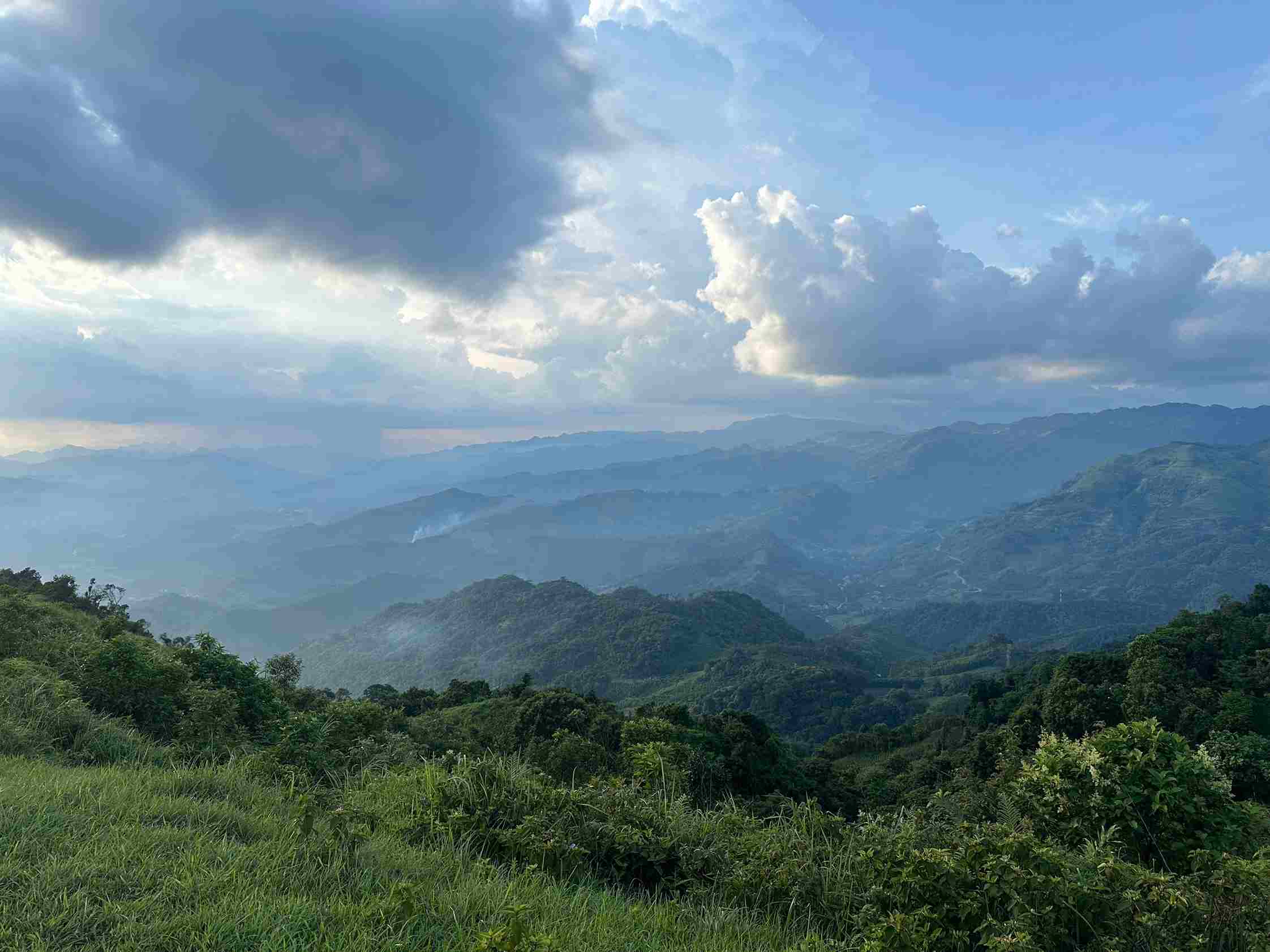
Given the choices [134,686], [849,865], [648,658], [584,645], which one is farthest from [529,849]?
[584,645]

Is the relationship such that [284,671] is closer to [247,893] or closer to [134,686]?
[134,686]

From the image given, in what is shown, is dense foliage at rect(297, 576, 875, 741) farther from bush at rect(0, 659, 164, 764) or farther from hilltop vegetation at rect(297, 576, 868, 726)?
bush at rect(0, 659, 164, 764)

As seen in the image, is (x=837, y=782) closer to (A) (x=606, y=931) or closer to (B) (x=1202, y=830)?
(B) (x=1202, y=830)

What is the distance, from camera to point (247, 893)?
433 centimetres

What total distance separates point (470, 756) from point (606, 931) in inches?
151

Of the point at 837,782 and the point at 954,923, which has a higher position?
the point at 954,923

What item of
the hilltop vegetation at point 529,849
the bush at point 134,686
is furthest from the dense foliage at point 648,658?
the hilltop vegetation at point 529,849

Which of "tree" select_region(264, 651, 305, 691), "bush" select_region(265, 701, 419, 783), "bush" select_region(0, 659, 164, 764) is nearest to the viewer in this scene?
"bush" select_region(0, 659, 164, 764)

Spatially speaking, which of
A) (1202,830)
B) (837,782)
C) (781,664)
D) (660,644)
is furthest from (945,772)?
(660,644)

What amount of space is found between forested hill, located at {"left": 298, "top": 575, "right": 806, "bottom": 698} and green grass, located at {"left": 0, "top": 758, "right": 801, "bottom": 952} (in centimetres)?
12704

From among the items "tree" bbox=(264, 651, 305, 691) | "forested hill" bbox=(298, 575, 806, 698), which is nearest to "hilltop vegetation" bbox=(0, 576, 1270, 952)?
"tree" bbox=(264, 651, 305, 691)

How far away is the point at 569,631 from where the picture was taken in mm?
171000

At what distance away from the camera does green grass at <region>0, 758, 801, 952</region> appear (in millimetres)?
3898

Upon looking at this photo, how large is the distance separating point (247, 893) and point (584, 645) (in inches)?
6263
